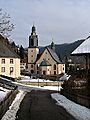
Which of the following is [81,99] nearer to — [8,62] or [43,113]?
[43,113]

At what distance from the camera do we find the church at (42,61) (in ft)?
380

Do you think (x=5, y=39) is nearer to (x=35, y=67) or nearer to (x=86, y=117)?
(x=86, y=117)

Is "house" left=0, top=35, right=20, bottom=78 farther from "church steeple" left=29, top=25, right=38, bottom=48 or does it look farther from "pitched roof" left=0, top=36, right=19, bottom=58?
"church steeple" left=29, top=25, right=38, bottom=48

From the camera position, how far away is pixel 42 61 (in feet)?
383

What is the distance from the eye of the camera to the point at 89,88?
88.4 feet

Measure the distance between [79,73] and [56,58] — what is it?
86.5 metres

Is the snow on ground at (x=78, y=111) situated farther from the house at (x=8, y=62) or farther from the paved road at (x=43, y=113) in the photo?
the house at (x=8, y=62)

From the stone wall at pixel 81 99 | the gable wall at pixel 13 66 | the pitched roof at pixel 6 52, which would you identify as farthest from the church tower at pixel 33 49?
the stone wall at pixel 81 99

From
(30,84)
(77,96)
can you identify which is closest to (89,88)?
(77,96)

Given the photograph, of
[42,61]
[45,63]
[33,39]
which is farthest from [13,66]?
[33,39]

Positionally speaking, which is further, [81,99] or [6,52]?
[6,52]

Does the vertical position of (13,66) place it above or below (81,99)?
above

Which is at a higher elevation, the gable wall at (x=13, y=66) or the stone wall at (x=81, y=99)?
the gable wall at (x=13, y=66)

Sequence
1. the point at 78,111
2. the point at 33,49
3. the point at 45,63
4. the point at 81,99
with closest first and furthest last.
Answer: the point at 78,111, the point at 81,99, the point at 45,63, the point at 33,49
